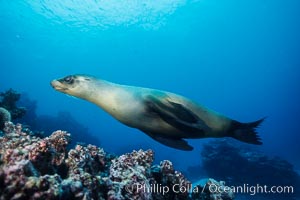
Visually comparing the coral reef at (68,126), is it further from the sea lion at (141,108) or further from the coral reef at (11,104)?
the sea lion at (141,108)

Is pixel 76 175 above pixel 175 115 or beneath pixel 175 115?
beneath

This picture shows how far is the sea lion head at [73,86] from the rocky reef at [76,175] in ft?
2.07

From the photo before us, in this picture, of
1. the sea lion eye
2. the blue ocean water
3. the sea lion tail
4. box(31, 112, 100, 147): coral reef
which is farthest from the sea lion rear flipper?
the blue ocean water

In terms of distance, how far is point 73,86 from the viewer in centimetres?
374

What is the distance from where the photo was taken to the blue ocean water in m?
39.7

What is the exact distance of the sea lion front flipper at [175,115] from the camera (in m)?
3.55

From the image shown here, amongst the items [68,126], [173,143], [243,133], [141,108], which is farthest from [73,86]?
[68,126]

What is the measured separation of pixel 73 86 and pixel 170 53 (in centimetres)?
6757

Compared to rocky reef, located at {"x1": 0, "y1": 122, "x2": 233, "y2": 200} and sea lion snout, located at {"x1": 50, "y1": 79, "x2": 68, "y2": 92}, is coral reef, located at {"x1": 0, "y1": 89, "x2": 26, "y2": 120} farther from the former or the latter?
sea lion snout, located at {"x1": 50, "y1": 79, "x2": 68, "y2": 92}

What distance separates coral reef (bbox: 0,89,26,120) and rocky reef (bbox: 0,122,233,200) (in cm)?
448

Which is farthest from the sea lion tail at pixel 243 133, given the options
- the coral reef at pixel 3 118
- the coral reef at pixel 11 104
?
the coral reef at pixel 11 104

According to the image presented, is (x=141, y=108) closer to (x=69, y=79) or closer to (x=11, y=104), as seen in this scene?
(x=69, y=79)

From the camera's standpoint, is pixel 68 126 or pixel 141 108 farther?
pixel 68 126

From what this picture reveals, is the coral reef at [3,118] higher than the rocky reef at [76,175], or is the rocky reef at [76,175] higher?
the coral reef at [3,118]
